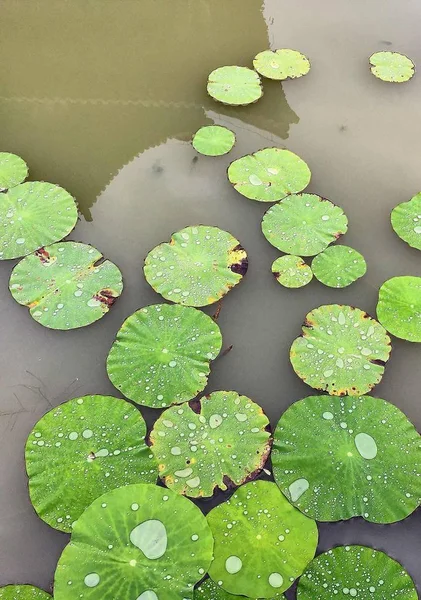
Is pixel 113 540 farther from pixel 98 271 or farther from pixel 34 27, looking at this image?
pixel 34 27

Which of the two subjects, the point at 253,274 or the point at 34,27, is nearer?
the point at 253,274

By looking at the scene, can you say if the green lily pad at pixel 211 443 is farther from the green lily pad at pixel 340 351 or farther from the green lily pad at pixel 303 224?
the green lily pad at pixel 303 224

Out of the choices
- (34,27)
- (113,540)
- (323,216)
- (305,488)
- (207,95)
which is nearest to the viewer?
(113,540)

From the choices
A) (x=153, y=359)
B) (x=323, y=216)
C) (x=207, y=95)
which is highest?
(x=207, y=95)

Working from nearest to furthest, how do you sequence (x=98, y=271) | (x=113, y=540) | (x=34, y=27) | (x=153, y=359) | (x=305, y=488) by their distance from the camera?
(x=113, y=540)
(x=305, y=488)
(x=153, y=359)
(x=98, y=271)
(x=34, y=27)

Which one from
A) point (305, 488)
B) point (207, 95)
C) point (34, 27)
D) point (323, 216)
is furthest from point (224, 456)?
point (34, 27)

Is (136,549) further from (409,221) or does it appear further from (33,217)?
(409,221)

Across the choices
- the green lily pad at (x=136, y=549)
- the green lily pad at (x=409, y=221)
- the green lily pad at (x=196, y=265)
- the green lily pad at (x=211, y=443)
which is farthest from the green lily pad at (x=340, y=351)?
the green lily pad at (x=136, y=549)
